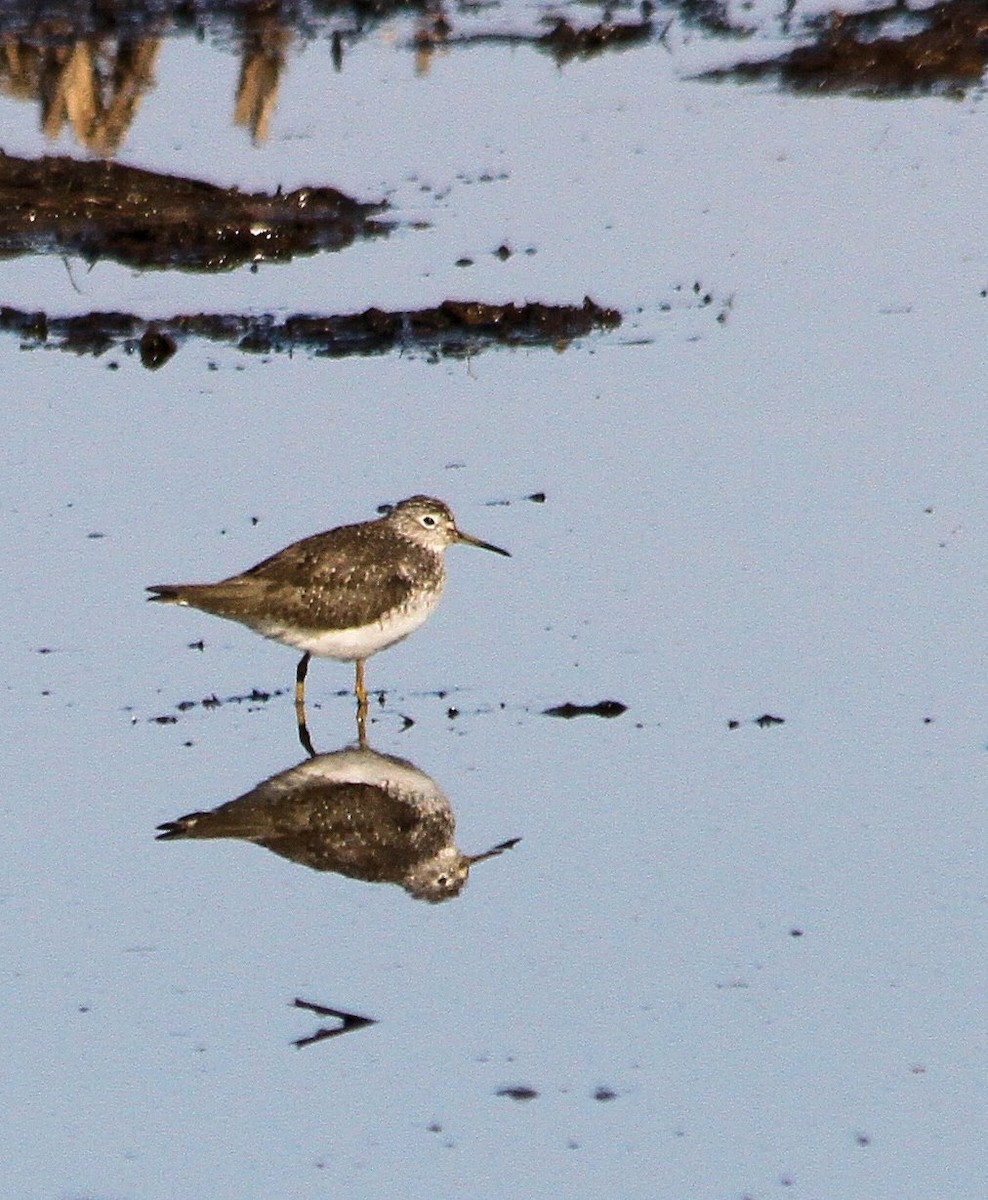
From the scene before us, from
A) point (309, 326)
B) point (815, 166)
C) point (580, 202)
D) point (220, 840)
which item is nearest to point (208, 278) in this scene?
point (309, 326)

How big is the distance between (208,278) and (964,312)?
478 cm

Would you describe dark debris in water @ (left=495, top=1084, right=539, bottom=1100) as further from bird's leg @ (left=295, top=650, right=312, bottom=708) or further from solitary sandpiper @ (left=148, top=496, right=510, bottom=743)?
bird's leg @ (left=295, top=650, right=312, bottom=708)

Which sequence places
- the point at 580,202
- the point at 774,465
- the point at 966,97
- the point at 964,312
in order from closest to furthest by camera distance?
the point at 774,465, the point at 964,312, the point at 580,202, the point at 966,97

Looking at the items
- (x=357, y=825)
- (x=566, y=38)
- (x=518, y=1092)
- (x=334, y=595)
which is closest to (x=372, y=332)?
(x=334, y=595)

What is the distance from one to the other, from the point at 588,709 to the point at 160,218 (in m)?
8.20

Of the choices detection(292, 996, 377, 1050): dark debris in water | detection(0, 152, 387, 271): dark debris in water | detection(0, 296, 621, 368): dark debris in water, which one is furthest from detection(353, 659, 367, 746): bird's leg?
detection(0, 152, 387, 271): dark debris in water

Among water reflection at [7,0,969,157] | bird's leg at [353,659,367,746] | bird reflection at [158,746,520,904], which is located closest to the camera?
bird reflection at [158,746,520,904]

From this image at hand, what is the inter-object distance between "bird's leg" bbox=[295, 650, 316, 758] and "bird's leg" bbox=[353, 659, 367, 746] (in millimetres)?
203

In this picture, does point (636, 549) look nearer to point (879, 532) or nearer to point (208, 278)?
point (879, 532)

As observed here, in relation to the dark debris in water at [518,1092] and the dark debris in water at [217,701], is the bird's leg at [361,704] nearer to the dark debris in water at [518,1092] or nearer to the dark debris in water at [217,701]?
the dark debris in water at [217,701]

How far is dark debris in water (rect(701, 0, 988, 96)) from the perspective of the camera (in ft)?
70.4

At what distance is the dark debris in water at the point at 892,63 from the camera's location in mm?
21469

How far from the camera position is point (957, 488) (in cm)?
1275

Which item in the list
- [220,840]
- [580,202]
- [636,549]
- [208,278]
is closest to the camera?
[220,840]
